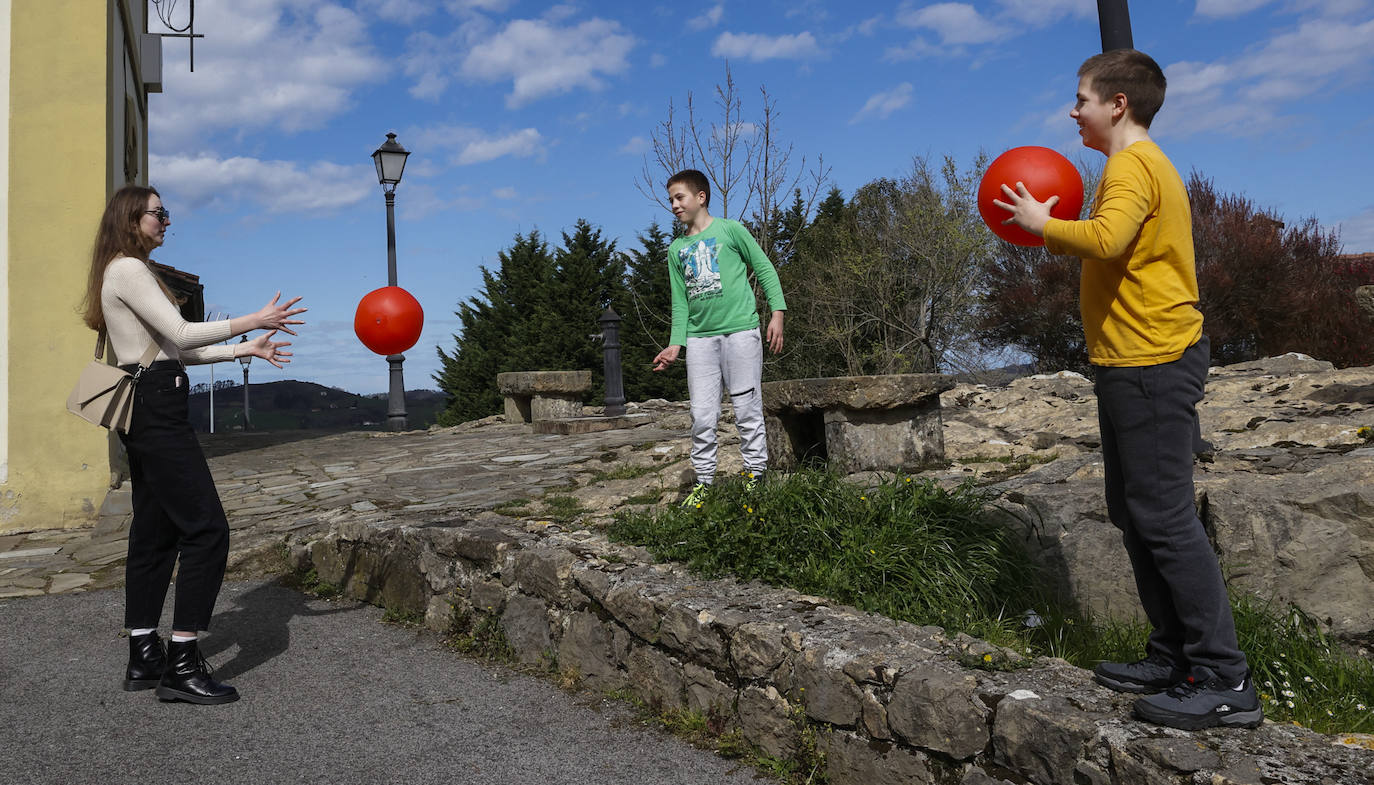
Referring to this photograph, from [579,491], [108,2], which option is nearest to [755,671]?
[579,491]

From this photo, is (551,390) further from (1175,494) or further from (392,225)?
(1175,494)

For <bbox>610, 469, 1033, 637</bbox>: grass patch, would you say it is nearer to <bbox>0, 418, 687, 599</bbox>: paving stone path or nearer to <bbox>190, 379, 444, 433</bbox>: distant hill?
A: <bbox>0, 418, 687, 599</bbox>: paving stone path

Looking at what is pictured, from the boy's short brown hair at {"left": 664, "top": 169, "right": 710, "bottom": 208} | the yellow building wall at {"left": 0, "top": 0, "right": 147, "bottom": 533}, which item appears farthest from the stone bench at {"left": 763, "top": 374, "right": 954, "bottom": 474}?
the yellow building wall at {"left": 0, "top": 0, "right": 147, "bottom": 533}

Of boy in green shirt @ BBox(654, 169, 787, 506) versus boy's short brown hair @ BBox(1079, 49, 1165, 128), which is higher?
boy's short brown hair @ BBox(1079, 49, 1165, 128)

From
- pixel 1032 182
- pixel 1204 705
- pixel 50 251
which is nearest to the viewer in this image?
pixel 1204 705

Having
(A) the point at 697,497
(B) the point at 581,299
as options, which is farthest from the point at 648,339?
(A) the point at 697,497

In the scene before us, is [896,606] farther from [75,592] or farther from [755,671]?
[75,592]

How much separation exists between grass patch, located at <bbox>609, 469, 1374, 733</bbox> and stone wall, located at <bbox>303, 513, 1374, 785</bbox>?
0.49 ft

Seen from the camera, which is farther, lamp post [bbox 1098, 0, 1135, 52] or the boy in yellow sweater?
lamp post [bbox 1098, 0, 1135, 52]

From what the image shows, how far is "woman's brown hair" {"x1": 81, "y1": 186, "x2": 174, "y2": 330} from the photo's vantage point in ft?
11.4

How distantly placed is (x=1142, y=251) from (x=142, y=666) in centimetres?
376

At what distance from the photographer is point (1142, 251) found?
2.29 meters

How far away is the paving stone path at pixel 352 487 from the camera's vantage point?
18.6ft

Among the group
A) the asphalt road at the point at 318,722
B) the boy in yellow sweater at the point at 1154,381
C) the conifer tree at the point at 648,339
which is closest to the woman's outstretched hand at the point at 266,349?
the asphalt road at the point at 318,722
